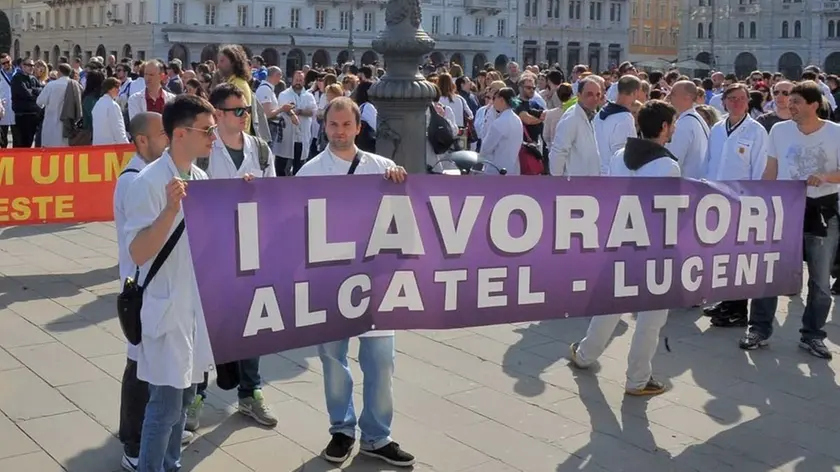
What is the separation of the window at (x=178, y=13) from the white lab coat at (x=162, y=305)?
68.0 m

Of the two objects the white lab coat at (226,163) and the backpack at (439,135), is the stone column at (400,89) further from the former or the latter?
the white lab coat at (226,163)

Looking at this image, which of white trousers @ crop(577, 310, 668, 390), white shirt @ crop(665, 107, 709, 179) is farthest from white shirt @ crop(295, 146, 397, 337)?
white shirt @ crop(665, 107, 709, 179)

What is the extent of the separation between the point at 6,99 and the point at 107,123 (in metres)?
5.64

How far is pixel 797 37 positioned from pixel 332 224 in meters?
96.5

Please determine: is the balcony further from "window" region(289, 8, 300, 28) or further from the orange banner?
the orange banner

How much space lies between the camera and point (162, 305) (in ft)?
12.6

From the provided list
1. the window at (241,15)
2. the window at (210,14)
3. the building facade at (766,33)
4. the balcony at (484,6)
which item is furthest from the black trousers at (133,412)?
the building facade at (766,33)

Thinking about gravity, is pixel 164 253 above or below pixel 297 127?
below

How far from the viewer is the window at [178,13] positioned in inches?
2699

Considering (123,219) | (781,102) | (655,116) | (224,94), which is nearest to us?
(123,219)

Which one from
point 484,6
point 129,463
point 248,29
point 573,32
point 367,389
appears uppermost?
point 484,6

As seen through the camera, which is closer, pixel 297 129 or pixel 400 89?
pixel 400 89

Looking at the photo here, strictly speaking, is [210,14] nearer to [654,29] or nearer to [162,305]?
[654,29]

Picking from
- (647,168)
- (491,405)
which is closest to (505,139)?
(647,168)
